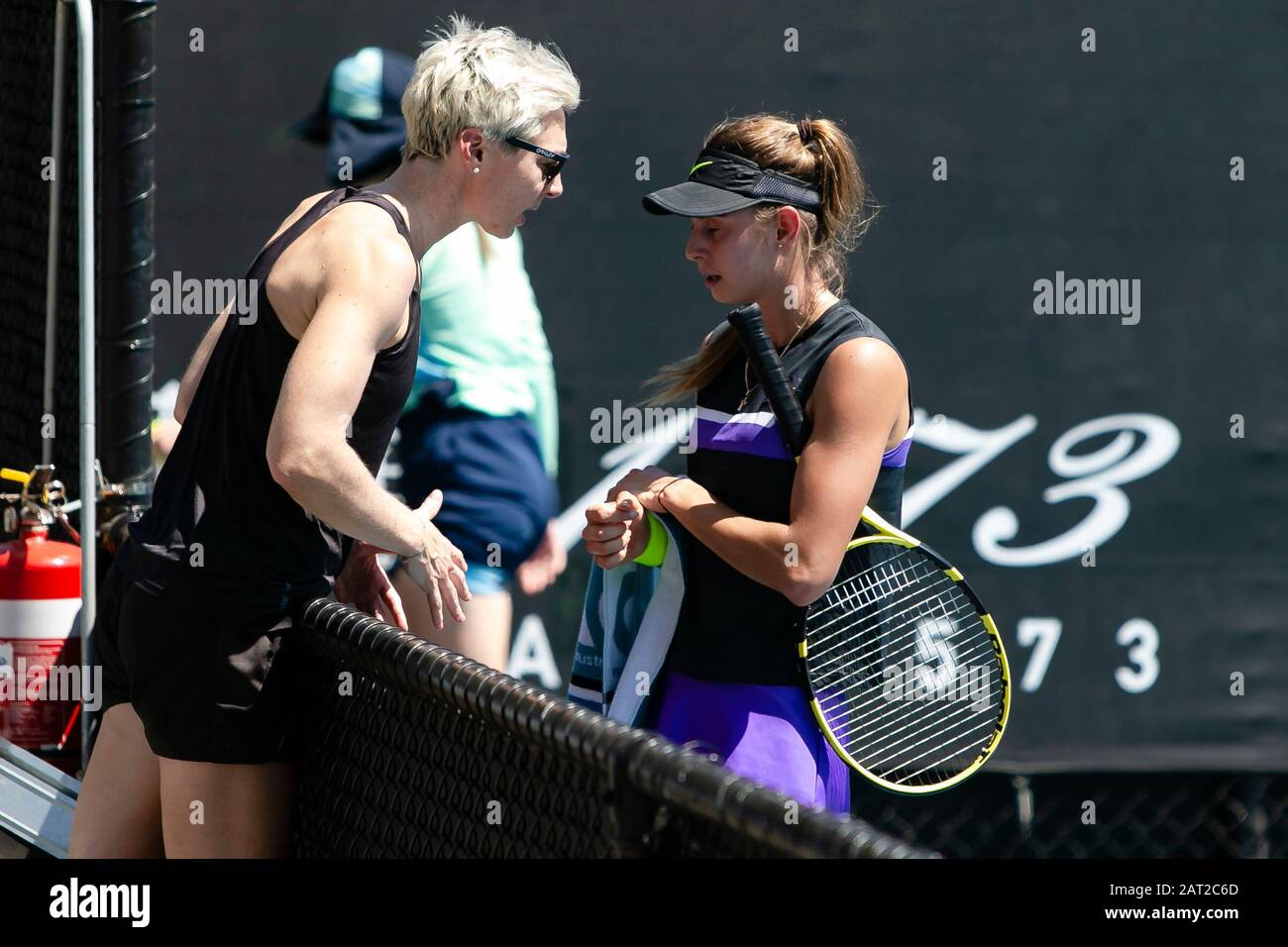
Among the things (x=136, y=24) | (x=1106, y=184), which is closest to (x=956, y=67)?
(x=1106, y=184)

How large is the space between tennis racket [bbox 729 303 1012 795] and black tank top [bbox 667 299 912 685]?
0.17 feet

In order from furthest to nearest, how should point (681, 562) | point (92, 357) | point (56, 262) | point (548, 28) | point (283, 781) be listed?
point (548, 28) → point (56, 262) → point (92, 357) → point (681, 562) → point (283, 781)

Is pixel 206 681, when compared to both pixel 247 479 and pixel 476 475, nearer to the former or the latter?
pixel 247 479

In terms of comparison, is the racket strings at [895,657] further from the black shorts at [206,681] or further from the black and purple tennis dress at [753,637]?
the black shorts at [206,681]

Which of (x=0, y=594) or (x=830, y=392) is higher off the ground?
(x=830, y=392)

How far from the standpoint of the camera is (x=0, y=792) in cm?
278

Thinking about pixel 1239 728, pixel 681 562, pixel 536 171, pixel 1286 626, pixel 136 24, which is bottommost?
pixel 1239 728

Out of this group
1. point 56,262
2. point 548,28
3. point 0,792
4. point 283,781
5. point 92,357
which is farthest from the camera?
point 548,28

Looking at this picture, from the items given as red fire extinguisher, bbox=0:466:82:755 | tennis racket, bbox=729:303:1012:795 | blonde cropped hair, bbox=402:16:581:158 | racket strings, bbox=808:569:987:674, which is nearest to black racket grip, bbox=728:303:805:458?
tennis racket, bbox=729:303:1012:795

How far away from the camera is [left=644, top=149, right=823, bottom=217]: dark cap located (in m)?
2.34

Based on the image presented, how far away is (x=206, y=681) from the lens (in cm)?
209

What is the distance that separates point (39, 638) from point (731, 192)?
1770 millimetres

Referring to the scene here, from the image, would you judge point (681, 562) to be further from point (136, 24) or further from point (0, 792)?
point (136, 24)

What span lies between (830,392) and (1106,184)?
262cm
